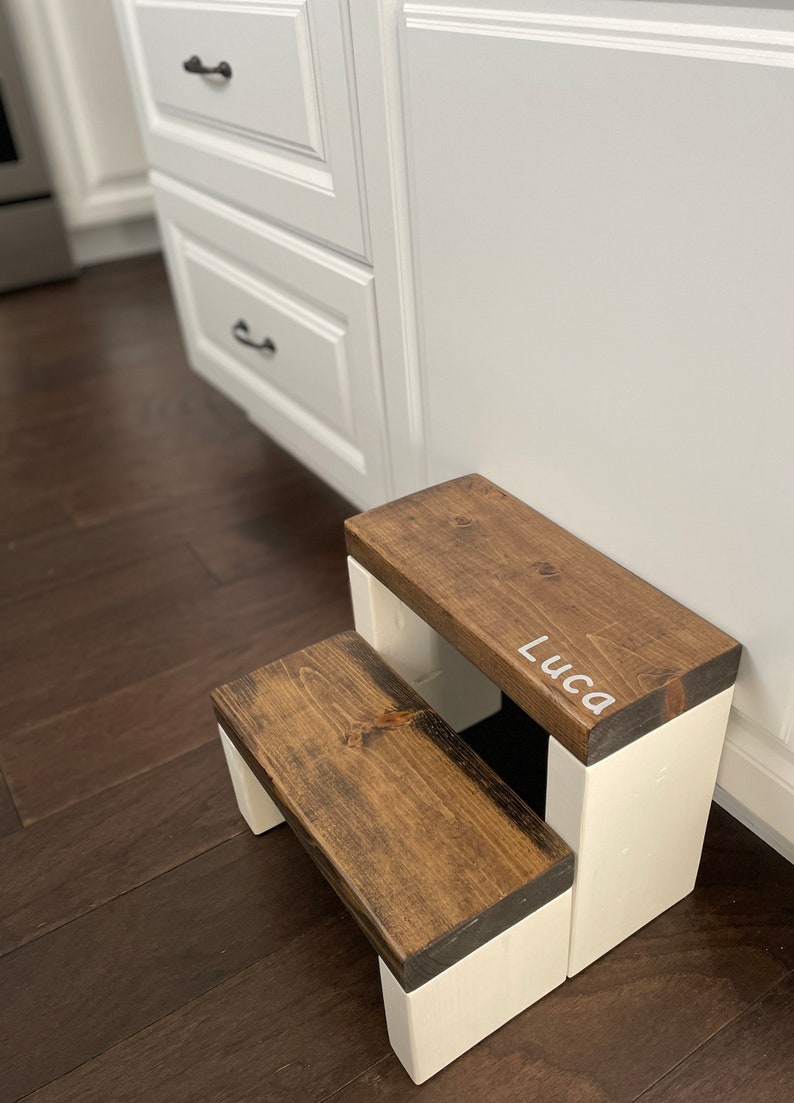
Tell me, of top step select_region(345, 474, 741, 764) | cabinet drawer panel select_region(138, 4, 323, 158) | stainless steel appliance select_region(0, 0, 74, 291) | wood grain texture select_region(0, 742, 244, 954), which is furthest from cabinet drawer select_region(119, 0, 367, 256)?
stainless steel appliance select_region(0, 0, 74, 291)

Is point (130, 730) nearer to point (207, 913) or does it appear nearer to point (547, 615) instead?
point (207, 913)

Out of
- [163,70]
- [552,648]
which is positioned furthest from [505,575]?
[163,70]

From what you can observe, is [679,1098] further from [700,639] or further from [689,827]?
[700,639]

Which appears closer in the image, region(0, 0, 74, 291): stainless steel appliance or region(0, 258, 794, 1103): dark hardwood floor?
region(0, 258, 794, 1103): dark hardwood floor

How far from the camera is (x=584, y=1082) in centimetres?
60

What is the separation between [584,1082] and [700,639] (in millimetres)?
297

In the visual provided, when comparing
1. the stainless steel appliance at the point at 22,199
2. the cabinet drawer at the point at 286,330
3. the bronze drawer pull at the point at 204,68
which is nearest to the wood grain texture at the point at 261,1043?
the cabinet drawer at the point at 286,330

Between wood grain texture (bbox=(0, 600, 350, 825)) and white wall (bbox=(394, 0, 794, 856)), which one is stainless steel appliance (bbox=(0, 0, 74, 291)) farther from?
white wall (bbox=(394, 0, 794, 856))

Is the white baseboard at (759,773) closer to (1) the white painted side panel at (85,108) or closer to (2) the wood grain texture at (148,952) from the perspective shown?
(2) the wood grain texture at (148,952)

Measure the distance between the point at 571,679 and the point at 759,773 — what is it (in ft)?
0.58

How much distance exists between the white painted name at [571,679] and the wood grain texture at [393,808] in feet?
0.34

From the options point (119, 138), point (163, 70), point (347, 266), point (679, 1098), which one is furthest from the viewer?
point (119, 138)

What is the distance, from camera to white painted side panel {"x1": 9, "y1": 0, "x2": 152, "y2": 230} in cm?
189

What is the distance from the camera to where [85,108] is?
199cm
